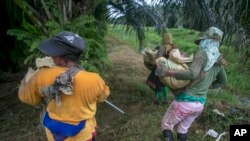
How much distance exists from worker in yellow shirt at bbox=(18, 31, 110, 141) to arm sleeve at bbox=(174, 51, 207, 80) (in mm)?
1168

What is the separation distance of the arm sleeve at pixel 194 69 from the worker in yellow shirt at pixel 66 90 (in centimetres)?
117

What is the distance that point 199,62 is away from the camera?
4418 mm

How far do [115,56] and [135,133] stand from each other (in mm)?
6550

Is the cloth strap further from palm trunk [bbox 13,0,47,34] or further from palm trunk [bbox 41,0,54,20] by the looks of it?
palm trunk [bbox 41,0,54,20]

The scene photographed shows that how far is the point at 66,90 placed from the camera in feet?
10.4

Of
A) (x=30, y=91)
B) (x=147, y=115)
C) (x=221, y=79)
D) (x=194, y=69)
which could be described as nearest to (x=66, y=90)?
(x=30, y=91)

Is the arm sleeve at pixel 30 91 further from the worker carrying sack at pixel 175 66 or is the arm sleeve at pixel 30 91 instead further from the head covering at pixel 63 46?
the worker carrying sack at pixel 175 66

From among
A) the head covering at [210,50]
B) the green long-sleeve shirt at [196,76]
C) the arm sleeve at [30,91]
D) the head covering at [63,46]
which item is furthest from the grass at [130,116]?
the head covering at [63,46]

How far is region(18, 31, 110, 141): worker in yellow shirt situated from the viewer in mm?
3150

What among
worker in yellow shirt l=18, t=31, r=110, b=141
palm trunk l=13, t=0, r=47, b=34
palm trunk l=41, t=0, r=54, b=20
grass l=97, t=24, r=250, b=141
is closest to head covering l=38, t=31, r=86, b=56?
worker in yellow shirt l=18, t=31, r=110, b=141

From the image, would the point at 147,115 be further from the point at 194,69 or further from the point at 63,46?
the point at 63,46

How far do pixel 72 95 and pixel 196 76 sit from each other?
162 centimetres

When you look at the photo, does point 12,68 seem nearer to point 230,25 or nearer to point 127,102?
point 127,102

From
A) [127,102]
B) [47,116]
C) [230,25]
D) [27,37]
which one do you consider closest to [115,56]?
[127,102]
